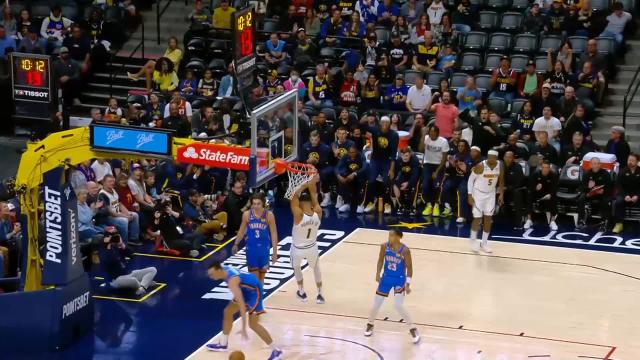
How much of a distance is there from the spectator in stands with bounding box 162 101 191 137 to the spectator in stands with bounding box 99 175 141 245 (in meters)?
3.89

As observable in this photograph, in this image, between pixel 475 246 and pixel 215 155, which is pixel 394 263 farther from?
pixel 475 246

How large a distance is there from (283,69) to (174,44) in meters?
2.88

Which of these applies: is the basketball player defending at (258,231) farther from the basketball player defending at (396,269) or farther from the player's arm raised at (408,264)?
the player's arm raised at (408,264)

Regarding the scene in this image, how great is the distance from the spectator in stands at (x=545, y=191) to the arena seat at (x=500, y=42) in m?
4.77

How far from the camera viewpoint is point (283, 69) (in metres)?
26.2

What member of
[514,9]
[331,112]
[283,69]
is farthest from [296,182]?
[514,9]

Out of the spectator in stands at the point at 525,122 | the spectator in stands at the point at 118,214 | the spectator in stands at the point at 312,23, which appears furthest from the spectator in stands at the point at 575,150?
the spectator in stands at the point at 118,214

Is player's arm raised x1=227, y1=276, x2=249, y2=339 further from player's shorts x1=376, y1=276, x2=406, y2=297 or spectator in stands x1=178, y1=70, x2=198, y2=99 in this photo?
spectator in stands x1=178, y1=70, x2=198, y2=99

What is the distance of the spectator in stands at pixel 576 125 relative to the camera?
22844mm

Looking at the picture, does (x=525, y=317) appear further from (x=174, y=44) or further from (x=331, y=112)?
(x=174, y=44)

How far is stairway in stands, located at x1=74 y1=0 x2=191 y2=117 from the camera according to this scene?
27766 mm

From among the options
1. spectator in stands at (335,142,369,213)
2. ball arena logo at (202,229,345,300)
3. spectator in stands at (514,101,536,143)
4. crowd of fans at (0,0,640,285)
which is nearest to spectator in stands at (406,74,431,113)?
crowd of fans at (0,0,640,285)

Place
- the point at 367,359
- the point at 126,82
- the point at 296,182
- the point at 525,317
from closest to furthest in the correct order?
the point at 367,359
the point at 525,317
the point at 296,182
the point at 126,82

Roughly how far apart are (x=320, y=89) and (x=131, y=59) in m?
6.04
